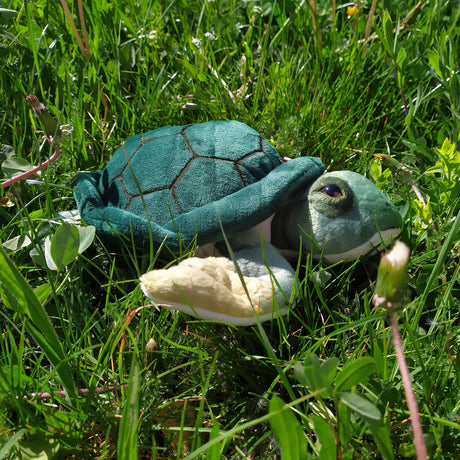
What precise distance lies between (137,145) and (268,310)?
2.37ft

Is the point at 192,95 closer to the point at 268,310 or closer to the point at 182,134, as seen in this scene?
the point at 182,134

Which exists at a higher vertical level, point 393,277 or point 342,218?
point 393,277

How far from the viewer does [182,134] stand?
1724mm

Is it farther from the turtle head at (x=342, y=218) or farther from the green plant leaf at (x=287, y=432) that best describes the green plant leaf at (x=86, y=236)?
the green plant leaf at (x=287, y=432)

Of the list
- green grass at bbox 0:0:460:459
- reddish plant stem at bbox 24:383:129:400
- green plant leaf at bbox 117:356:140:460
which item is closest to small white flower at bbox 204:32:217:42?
green grass at bbox 0:0:460:459

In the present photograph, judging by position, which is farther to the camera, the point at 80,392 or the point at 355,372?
the point at 80,392

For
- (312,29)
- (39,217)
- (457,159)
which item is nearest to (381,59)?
(312,29)

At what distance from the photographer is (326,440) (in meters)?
1.02

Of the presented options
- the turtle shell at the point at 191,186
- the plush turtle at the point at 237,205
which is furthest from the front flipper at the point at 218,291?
the turtle shell at the point at 191,186

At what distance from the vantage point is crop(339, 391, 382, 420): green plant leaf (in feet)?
3.08

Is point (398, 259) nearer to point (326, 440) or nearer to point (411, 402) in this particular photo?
point (411, 402)

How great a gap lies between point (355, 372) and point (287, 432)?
0.17 m

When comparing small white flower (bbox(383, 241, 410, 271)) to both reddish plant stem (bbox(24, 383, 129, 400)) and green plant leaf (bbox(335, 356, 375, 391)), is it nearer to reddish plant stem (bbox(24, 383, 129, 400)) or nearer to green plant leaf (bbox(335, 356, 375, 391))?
green plant leaf (bbox(335, 356, 375, 391))

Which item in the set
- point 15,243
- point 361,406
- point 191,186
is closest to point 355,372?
point 361,406
